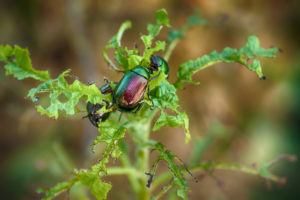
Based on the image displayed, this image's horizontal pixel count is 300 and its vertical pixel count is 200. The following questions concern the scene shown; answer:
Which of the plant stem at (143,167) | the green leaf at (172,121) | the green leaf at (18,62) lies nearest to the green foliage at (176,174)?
the green leaf at (172,121)

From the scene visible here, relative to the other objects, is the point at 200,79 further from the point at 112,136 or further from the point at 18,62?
the point at 112,136

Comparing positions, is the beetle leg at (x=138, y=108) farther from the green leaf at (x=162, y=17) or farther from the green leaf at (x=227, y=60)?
the green leaf at (x=162, y=17)

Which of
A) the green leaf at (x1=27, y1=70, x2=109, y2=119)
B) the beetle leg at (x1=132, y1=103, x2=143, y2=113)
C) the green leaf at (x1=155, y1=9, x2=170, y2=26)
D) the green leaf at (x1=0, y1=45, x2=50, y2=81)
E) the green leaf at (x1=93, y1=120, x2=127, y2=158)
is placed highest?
the green leaf at (x1=0, y1=45, x2=50, y2=81)

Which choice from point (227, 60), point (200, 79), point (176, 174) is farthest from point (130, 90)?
point (200, 79)

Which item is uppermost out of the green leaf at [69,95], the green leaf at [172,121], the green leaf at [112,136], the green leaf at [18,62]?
the green leaf at [18,62]

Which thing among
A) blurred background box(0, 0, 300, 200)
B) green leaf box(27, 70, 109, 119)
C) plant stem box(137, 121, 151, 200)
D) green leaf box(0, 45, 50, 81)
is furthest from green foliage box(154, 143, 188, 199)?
blurred background box(0, 0, 300, 200)

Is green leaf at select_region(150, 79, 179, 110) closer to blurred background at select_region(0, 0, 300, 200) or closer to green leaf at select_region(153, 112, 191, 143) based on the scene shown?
green leaf at select_region(153, 112, 191, 143)
